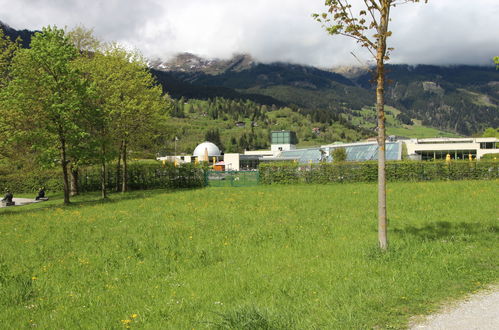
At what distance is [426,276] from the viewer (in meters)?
7.45

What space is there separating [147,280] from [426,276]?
5897 mm

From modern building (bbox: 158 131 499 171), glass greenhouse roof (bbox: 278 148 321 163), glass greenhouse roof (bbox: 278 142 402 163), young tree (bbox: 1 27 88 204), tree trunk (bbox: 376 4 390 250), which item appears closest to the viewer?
tree trunk (bbox: 376 4 390 250)

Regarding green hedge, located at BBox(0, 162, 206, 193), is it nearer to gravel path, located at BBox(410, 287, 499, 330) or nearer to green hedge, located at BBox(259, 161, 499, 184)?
green hedge, located at BBox(259, 161, 499, 184)

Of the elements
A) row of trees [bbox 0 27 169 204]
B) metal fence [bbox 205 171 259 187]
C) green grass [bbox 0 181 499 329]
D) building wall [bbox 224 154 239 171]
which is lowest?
green grass [bbox 0 181 499 329]

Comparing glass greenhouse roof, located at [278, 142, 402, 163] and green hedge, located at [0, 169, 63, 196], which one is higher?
glass greenhouse roof, located at [278, 142, 402, 163]

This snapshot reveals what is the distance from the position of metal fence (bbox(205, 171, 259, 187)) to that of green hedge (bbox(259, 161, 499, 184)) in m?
3.12

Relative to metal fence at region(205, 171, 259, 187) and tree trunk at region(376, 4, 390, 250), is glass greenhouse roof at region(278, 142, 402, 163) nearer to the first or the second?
metal fence at region(205, 171, 259, 187)

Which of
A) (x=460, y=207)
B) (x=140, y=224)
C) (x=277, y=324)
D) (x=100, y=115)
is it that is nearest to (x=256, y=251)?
(x=277, y=324)

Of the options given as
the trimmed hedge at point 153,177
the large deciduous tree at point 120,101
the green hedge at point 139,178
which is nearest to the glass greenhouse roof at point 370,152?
the trimmed hedge at point 153,177

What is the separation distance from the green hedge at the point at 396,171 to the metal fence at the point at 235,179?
10.2 ft

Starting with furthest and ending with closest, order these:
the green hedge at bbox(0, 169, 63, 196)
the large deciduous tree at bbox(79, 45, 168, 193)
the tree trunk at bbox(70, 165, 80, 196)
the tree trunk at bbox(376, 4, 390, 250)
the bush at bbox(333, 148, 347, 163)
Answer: the bush at bbox(333, 148, 347, 163)
the green hedge at bbox(0, 169, 63, 196)
the tree trunk at bbox(70, 165, 80, 196)
the large deciduous tree at bbox(79, 45, 168, 193)
the tree trunk at bbox(376, 4, 390, 250)

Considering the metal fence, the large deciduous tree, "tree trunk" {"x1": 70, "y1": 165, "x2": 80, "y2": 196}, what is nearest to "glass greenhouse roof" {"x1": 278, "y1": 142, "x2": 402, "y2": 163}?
the metal fence

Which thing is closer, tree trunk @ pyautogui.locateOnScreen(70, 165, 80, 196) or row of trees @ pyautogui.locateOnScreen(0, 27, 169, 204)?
row of trees @ pyautogui.locateOnScreen(0, 27, 169, 204)

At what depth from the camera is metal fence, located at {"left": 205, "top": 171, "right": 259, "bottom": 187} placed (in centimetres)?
3756
